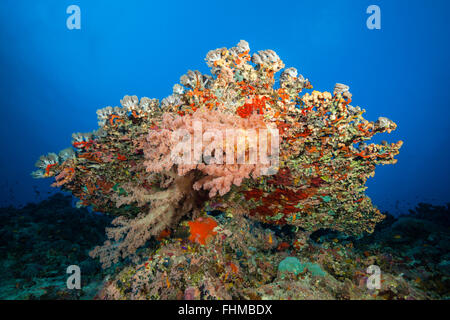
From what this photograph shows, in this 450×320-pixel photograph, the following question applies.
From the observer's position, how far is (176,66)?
130250mm

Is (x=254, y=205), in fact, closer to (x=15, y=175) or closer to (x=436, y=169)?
(x=15, y=175)

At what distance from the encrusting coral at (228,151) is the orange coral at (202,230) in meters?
0.21

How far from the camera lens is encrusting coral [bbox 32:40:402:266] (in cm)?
299

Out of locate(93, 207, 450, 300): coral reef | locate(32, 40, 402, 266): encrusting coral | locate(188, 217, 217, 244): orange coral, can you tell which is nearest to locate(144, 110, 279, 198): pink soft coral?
locate(32, 40, 402, 266): encrusting coral

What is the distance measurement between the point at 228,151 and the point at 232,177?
41cm

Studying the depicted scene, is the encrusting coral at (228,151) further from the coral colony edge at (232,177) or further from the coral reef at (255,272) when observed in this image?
the coral reef at (255,272)

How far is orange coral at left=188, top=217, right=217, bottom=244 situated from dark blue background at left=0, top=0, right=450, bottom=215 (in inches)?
3587

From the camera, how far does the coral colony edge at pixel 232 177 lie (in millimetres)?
3041

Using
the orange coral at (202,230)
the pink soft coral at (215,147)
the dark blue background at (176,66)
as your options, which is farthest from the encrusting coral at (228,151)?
the dark blue background at (176,66)

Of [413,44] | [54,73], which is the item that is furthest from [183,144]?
[54,73]
